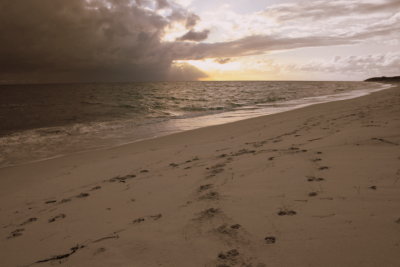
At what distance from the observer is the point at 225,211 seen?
2934 millimetres

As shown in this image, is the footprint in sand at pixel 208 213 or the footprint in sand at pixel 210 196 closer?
the footprint in sand at pixel 208 213

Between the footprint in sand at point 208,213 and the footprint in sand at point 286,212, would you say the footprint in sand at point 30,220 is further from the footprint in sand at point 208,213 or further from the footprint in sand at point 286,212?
the footprint in sand at point 286,212

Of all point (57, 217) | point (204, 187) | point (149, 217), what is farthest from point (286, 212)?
point (57, 217)

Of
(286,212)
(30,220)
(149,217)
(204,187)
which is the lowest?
(30,220)

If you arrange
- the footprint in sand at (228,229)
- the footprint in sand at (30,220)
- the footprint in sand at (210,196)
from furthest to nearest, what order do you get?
1. the footprint in sand at (30,220)
2. the footprint in sand at (210,196)
3. the footprint in sand at (228,229)

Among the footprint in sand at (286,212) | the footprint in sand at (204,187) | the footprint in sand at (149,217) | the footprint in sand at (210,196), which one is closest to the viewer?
the footprint in sand at (286,212)

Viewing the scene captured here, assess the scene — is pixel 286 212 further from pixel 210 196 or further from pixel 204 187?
pixel 204 187

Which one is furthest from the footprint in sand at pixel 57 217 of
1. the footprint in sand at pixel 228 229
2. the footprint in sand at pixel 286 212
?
the footprint in sand at pixel 286 212

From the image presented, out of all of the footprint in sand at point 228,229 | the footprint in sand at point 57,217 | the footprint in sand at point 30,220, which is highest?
the footprint in sand at point 228,229

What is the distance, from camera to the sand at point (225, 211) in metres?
2.16

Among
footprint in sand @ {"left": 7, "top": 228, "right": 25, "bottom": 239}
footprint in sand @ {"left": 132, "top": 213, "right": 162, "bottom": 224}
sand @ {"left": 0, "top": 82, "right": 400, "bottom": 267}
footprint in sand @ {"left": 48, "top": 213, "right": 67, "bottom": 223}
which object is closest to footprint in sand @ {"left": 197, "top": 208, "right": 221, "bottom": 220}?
sand @ {"left": 0, "top": 82, "right": 400, "bottom": 267}

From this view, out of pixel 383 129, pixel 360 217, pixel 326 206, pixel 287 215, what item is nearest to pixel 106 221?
pixel 287 215

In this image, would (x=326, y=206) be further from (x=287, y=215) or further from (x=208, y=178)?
(x=208, y=178)

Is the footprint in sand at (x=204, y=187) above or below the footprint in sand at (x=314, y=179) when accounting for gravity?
below
